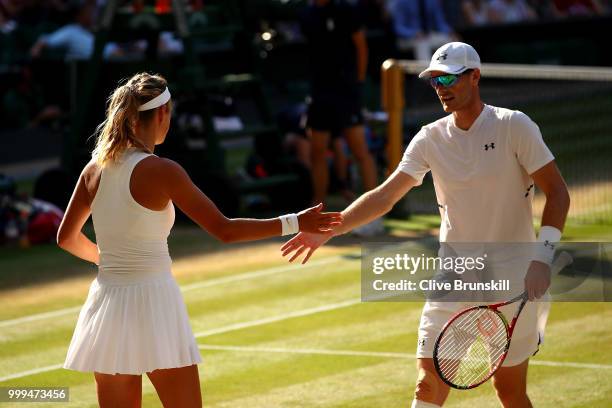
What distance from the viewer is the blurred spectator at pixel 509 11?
95.2ft

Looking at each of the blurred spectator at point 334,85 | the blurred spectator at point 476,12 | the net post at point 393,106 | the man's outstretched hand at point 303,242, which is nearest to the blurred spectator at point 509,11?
the blurred spectator at point 476,12

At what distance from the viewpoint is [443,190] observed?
626 cm

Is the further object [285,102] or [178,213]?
[285,102]

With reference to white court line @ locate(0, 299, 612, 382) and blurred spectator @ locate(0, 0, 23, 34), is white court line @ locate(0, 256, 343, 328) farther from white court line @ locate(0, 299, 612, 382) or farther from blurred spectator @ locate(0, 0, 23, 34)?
blurred spectator @ locate(0, 0, 23, 34)

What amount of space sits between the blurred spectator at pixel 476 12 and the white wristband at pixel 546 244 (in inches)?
890

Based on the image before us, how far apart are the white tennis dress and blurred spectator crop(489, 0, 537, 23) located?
2386cm

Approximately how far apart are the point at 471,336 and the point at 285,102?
59.5ft

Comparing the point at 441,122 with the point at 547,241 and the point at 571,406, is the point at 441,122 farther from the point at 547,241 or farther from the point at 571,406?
the point at 571,406

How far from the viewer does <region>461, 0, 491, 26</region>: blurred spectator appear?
28203mm

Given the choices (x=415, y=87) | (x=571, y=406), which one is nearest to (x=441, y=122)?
(x=571, y=406)

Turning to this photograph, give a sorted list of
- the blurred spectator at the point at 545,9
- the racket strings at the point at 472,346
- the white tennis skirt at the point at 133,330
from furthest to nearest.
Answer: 1. the blurred spectator at the point at 545,9
2. the racket strings at the point at 472,346
3. the white tennis skirt at the point at 133,330

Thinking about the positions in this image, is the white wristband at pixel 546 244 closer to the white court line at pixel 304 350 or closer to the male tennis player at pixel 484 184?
the male tennis player at pixel 484 184

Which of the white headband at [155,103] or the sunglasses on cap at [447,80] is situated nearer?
the white headband at [155,103]

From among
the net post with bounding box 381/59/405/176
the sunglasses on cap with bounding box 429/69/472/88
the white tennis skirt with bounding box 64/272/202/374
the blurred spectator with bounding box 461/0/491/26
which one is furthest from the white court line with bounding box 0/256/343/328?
the blurred spectator with bounding box 461/0/491/26
